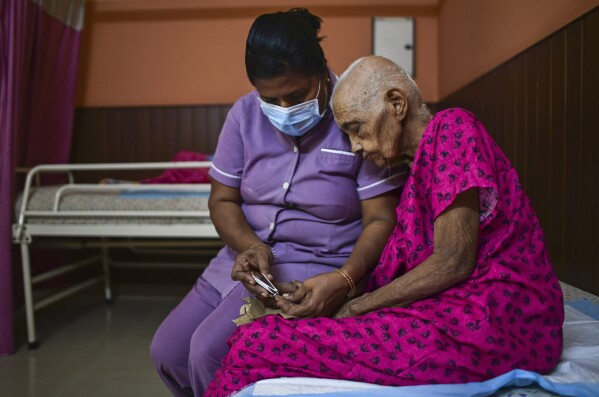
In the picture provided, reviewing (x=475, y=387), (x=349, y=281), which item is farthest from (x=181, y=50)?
(x=475, y=387)

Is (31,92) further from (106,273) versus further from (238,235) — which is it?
(238,235)

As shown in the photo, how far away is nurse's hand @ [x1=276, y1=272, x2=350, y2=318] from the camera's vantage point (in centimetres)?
121

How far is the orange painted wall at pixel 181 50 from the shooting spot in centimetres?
409

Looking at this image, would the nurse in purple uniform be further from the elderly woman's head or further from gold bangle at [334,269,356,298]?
the elderly woman's head

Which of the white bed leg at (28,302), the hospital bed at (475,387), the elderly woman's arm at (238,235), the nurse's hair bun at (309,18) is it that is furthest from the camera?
the white bed leg at (28,302)

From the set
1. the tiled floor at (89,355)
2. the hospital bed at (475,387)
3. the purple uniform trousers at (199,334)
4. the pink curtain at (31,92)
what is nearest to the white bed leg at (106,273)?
the tiled floor at (89,355)

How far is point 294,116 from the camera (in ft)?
4.68

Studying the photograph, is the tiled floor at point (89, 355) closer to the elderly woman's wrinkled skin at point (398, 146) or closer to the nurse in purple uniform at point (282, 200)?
A: the nurse in purple uniform at point (282, 200)

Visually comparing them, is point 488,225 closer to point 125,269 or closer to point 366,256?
point 366,256

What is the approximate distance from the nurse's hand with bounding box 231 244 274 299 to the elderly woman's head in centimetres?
38

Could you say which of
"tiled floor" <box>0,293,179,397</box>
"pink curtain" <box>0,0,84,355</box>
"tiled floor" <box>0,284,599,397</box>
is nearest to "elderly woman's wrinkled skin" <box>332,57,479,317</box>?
"tiled floor" <box>0,284,599,397</box>

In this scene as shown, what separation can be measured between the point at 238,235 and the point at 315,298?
39cm

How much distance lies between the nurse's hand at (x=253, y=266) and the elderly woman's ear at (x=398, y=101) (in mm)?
491

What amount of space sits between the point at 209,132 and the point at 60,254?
4.66 ft
